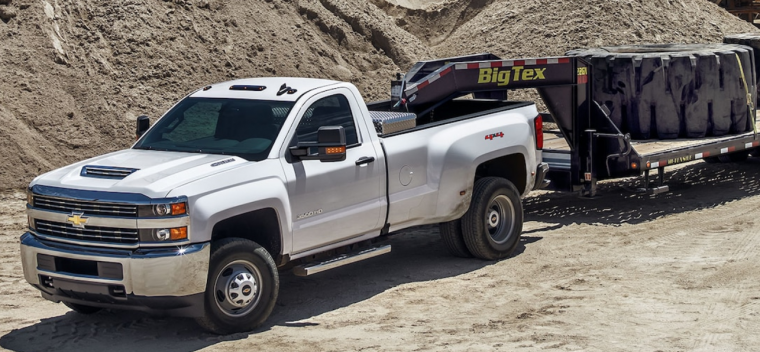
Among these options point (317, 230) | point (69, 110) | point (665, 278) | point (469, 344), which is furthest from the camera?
point (69, 110)

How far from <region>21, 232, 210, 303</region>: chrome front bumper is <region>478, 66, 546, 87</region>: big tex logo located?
4.57 m

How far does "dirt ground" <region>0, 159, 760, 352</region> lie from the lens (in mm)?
7793

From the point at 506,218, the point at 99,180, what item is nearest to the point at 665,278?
the point at 506,218

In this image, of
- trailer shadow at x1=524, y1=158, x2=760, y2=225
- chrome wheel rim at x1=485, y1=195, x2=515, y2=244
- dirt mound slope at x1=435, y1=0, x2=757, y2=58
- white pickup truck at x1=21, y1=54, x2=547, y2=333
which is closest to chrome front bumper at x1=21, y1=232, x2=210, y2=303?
white pickup truck at x1=21, y1=54, x2=547, y2=333

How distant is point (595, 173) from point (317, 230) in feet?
15.3

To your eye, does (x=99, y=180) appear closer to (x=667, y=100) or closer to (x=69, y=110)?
(x=667, y=100)

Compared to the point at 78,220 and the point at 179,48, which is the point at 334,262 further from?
the point at 179,48

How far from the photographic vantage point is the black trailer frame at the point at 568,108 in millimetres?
11070

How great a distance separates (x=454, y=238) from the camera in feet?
33.8

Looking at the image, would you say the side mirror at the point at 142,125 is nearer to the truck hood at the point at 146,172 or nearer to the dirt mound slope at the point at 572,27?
the truck hood at the point at 146,172

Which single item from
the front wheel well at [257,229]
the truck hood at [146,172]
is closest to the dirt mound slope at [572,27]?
the front wheel well at [257,229]

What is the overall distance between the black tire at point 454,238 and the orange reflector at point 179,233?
3.44 metres

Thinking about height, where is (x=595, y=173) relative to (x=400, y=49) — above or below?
below

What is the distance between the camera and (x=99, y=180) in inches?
304
